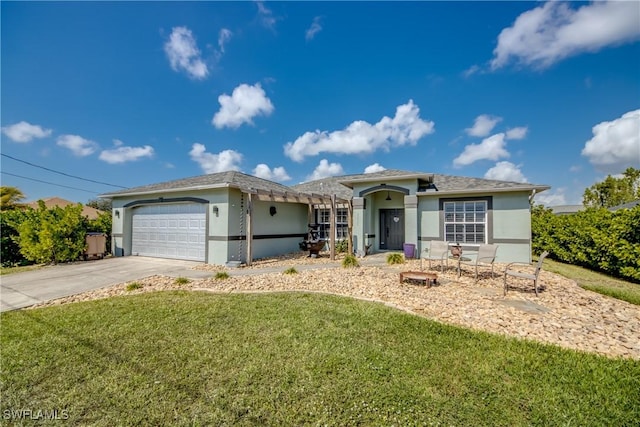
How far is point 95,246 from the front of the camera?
1248 cm

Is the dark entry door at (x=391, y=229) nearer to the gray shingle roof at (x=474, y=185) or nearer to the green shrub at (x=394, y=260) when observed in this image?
the gray shingle roof at (x=474, y=185)

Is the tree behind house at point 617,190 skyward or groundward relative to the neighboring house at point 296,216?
skyward

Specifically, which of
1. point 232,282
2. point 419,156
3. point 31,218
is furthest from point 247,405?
point 419,156

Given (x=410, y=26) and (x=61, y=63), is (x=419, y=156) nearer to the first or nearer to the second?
(x=410, y=26)

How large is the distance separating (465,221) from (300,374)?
37.7ft

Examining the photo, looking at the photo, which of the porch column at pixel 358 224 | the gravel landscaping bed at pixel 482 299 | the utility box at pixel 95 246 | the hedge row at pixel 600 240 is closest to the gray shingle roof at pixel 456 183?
the porch column at pixel 358 224

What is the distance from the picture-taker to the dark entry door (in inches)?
576

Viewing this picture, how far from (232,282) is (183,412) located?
5.31 meters

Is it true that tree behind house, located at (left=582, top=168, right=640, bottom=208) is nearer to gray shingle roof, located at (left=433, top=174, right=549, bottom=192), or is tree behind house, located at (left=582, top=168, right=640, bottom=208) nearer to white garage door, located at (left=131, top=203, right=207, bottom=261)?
gray shingle roof, located at (left=433, top=174, right=549, bottom=192)

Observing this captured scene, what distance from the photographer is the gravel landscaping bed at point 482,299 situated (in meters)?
4.30

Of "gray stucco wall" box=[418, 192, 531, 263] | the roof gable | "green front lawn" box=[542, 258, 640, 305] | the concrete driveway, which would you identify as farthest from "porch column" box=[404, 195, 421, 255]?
the concrete driveway

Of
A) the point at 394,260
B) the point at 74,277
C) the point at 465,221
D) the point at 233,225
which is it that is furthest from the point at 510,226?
the point at 74,277

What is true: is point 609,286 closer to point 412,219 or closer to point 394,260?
point 394,260

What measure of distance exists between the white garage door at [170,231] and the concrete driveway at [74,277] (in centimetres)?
62
